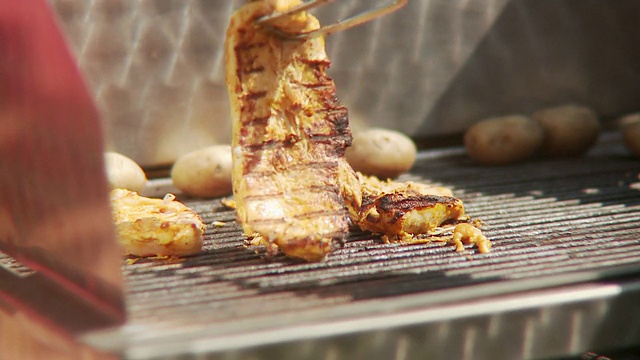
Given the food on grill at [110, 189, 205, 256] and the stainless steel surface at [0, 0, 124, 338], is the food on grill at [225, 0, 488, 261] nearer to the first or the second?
the food on grill at [110, 189, 205, 256]

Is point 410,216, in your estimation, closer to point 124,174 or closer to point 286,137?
point 286,137

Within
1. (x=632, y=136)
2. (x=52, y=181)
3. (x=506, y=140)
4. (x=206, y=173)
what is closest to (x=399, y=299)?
(x=52, y=181)

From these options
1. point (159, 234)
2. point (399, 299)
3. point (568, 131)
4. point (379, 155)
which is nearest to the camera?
point (399, 299)

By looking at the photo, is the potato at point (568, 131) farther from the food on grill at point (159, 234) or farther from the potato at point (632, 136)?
the food on grill at point (159, 234)

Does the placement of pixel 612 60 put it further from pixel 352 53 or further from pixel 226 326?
pixel 226 326

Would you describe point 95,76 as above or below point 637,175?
above

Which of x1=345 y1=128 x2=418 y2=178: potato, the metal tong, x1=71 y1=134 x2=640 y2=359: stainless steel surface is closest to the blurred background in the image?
x1=345 y1=128 x2=418 y2=178: potato

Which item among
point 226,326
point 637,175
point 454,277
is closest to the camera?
point 226,326

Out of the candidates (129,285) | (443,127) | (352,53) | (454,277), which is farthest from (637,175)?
(129,285)
